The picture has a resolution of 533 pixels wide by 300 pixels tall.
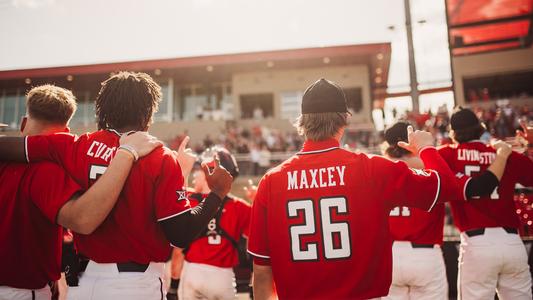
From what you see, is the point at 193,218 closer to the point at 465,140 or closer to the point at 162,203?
the point at 162,203

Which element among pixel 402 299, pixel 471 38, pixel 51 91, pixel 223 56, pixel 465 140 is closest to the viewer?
pixel 51 91

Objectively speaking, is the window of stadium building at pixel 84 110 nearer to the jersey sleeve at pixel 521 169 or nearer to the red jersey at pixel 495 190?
the red jersey at pixel 495 190

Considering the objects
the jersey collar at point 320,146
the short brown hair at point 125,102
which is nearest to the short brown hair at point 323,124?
the jersey collar at point 320,146

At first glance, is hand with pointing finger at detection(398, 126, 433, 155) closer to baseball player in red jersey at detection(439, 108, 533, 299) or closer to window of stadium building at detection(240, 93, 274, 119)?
baseball player in red jersey at detection(439, 108, 533, 299)

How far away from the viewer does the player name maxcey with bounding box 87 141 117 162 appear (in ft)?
7.07

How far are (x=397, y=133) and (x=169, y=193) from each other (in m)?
2.47

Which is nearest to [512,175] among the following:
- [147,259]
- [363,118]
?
[147,259]

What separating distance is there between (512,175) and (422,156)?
5.82 feet

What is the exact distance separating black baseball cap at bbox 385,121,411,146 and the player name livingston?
5.80 ft

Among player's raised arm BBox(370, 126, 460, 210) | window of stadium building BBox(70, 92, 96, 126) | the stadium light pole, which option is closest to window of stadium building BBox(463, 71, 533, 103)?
the stadium light pole

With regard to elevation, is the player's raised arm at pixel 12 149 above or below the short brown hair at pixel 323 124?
below

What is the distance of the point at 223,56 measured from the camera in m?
20.7

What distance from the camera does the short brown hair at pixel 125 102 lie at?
88.5 inches

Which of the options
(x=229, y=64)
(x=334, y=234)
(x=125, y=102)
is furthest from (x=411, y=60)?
(x=229, y=64)
